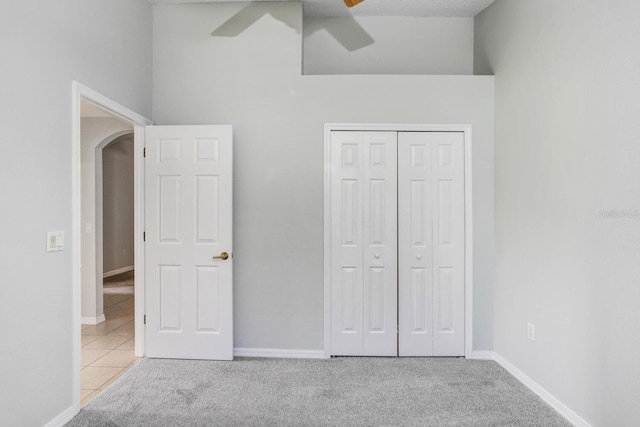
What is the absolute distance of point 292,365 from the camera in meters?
3.17

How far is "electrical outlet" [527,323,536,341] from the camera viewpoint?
2.75 metres

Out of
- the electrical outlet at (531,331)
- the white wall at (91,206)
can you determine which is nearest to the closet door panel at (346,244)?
the electrical outlet at (531,331)

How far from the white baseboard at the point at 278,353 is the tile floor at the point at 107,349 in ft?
3.03

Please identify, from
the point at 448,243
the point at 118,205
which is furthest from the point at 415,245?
the point at 118,205

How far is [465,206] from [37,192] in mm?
3160

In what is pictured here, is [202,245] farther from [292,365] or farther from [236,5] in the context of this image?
[236,5]

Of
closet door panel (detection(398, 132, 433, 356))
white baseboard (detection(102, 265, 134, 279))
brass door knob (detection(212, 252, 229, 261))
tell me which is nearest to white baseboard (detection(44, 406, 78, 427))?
brass door knob (detection(212, 252, 229, 261))

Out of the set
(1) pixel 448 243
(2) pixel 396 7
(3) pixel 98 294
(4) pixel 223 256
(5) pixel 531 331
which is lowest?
(3) pixel 98 294

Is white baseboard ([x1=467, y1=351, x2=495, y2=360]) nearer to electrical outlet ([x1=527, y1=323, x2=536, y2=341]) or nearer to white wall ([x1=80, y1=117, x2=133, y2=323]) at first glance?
electrical outlet ([x1=527, y1=323, x2=536, y2=341])

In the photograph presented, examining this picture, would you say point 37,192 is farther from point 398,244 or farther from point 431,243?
point 431,243

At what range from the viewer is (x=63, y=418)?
2.30 metres

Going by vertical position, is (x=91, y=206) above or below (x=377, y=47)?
below

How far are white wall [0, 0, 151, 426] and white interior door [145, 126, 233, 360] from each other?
A: 2.83 ft

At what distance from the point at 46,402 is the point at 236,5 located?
10.9 feet
